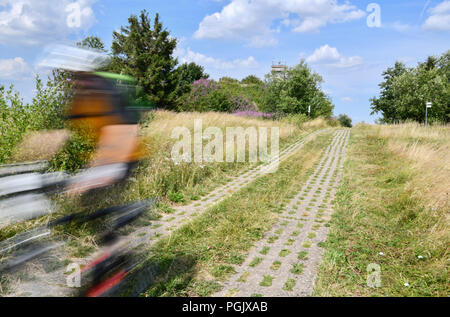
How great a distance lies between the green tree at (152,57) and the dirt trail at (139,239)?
21.4m

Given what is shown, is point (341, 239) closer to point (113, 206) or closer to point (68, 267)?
point (113, 206)

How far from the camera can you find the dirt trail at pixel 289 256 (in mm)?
2865

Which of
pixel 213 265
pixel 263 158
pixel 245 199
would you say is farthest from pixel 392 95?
pixel 213 265

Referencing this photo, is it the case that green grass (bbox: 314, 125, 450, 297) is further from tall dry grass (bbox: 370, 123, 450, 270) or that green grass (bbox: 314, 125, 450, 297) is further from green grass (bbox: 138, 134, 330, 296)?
green grass (bbox: 138, 134, 330, 296)

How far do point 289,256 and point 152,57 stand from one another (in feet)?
85.8

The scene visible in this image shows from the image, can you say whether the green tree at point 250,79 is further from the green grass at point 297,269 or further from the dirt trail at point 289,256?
the green grass at point 297,269

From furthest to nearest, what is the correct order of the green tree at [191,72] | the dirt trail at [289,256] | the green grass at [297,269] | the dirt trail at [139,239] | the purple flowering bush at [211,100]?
the green tree at [191,72] → the purple flowering bush at [211,100] → the green grass at [297,269] → the dirt trail at [289,256] → the dirt trail at [139,239]

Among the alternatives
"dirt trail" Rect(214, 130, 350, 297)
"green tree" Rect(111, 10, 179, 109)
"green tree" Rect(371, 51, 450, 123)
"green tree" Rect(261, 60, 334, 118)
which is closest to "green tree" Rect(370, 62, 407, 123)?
"green tree" Rect(371, 51, 450, 123)

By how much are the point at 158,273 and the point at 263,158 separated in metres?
7.86

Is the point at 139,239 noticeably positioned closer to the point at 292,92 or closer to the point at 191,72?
the point at 292,92

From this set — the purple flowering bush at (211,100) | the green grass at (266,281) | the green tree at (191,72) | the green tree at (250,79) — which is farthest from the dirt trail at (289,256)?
the green tree at (250,79)

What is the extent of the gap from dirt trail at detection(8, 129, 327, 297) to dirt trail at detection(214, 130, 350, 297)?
1.35m

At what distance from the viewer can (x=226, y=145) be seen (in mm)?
10234

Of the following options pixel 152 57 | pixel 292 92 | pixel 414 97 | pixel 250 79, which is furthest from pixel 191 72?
pixel 414 97
